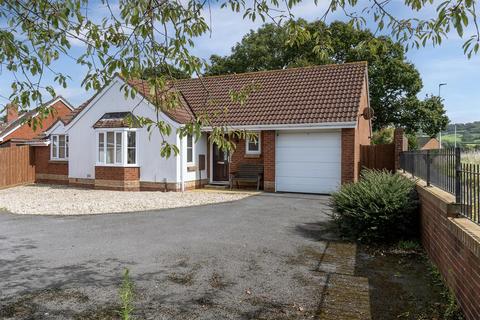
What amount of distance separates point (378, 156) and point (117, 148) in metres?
11.1

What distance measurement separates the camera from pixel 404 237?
820 cm

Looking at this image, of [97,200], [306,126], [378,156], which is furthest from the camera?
[378,156]

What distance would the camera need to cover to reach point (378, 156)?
54.7 ft

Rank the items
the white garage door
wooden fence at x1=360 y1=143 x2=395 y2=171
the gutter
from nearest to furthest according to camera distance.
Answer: the gutter, the white garage door, wooden fence at x1=360 y1=143 x2=395 y2=171

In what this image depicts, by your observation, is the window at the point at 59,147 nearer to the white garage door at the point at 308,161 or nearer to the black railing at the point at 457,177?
the white garage door at the point at 308,161

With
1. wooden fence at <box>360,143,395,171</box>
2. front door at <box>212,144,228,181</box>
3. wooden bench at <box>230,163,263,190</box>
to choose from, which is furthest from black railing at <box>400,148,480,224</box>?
front door at <box>212,144,228,181</box>

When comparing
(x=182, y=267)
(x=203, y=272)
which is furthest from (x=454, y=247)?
(x=182, y=267)

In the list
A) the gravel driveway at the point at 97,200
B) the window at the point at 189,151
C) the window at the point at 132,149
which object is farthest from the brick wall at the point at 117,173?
the window at the point at 189,151

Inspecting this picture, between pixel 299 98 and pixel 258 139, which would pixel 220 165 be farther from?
pixel 299 98

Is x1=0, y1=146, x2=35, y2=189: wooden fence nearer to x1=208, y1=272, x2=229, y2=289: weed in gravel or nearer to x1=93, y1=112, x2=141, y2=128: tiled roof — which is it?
x1=93, y1=112, x2=141, y2=128: tiled roof

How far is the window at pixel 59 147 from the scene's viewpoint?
70.8 feet

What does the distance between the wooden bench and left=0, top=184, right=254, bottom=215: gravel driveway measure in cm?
116

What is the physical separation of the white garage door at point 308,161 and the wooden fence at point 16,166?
1422cm

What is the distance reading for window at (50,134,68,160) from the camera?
21.6 metres
